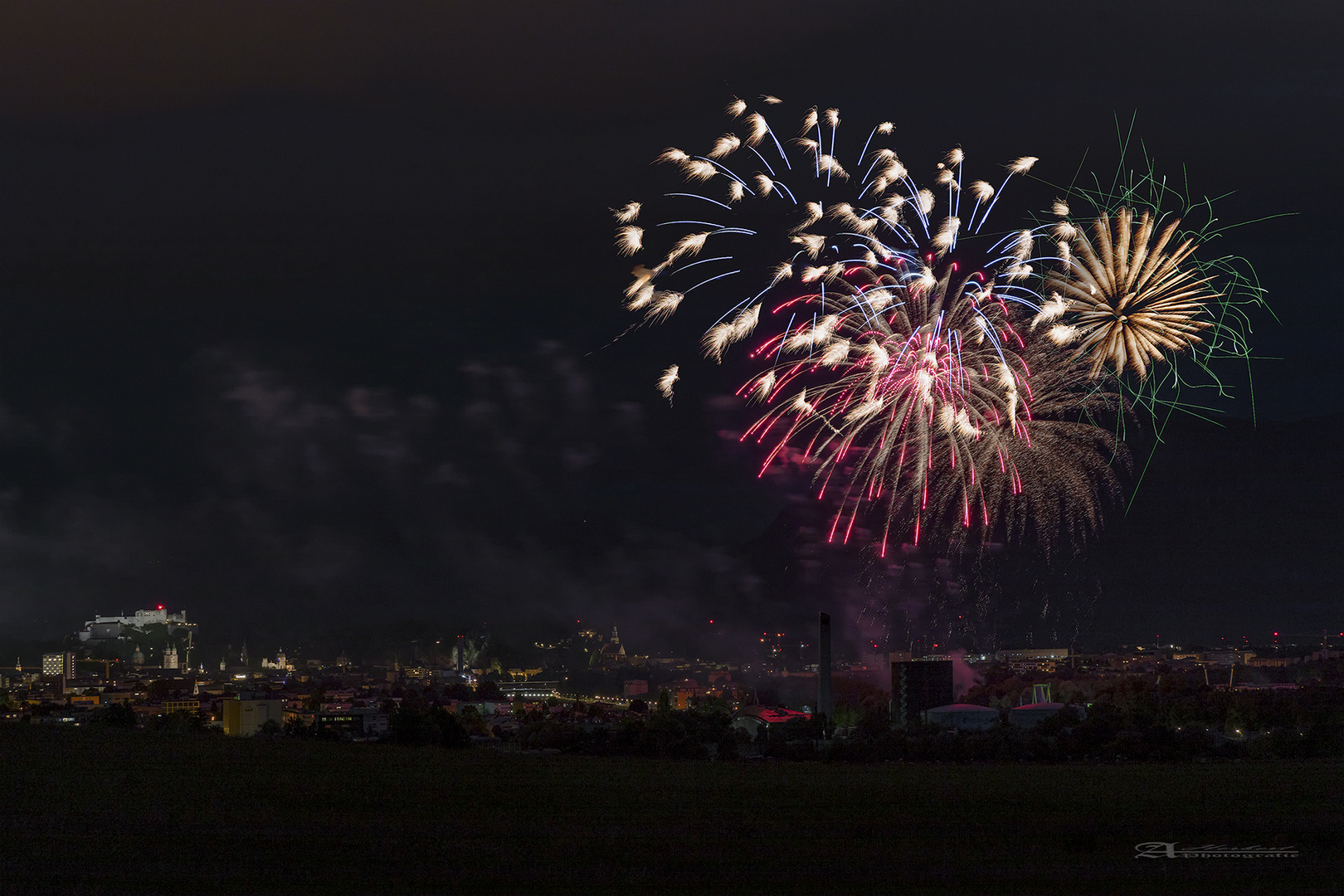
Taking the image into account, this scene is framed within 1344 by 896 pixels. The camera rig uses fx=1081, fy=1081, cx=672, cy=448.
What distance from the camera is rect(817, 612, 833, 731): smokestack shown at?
317 feet

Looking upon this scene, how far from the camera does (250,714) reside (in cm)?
5197

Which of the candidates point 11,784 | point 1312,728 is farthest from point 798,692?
point 11,784

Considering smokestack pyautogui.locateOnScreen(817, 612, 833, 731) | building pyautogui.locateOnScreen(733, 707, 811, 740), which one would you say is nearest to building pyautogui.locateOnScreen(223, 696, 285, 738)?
building pyautogui.locateOnScreen(733, 707, 811, 740)

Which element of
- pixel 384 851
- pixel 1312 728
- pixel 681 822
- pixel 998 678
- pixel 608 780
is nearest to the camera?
pixel 384 851

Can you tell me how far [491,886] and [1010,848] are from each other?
8.39 m

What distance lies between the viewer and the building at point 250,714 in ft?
167

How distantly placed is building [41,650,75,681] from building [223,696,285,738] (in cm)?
7750

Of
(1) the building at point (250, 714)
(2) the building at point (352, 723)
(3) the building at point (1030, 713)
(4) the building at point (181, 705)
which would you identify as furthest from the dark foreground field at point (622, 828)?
A: (3) the building at point (1030, 713)

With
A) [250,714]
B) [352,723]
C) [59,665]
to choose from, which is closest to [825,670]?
[352,723]

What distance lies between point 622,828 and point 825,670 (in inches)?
3206

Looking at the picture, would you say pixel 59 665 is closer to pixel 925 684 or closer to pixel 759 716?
pixel 759 716

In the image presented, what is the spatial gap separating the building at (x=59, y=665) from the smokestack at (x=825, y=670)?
79.8m

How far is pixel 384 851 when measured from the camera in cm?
1723

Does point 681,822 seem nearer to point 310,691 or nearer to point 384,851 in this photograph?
point 384,851
